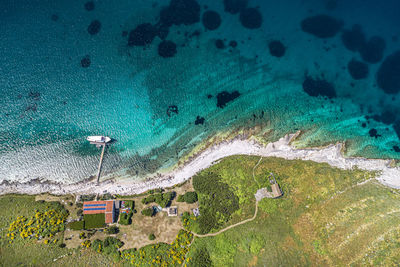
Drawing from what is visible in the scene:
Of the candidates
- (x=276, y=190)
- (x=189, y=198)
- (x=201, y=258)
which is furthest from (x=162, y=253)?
(x=276, y=190)

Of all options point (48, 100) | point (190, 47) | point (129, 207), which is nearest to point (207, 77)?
point (190, 47)

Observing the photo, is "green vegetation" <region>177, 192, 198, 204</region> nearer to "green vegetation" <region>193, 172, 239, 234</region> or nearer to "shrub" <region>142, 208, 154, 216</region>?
"green vegetation" <region>193, 172, 239, 234</region>

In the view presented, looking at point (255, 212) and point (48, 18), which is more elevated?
point (48, 18)

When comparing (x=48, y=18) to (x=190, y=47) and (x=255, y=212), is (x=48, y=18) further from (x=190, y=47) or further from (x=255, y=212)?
(x=255, y=212)

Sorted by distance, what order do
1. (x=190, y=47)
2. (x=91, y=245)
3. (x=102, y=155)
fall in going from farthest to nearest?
1. (x=190, y=47)
2. (x=102, y=155)
3. (x=91, y=245)

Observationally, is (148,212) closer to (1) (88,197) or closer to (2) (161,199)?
(2) (161,199)
